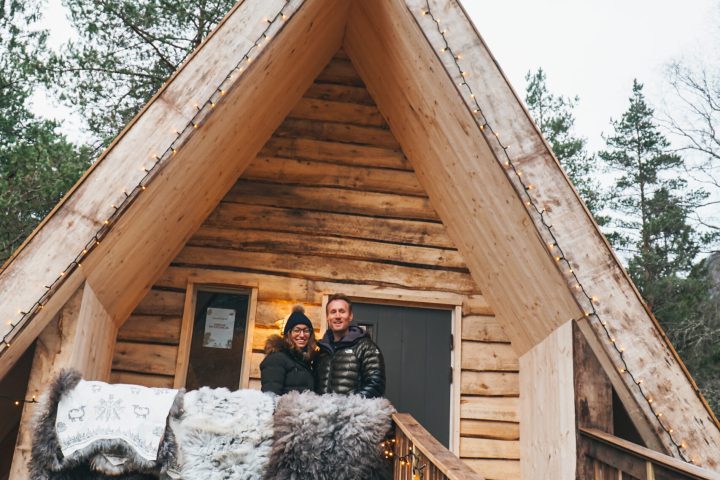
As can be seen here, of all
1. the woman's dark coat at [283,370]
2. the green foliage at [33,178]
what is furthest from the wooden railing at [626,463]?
the green foliage at [33,178]

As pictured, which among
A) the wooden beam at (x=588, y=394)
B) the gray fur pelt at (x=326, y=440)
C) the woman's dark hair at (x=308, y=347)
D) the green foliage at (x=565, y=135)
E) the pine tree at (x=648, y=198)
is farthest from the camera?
the green foliage at (x=565, y=135)

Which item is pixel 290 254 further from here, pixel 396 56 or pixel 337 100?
pixel 396 56

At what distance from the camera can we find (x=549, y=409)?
446 cm

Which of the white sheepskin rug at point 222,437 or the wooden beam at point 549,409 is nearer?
the white sheepskin rug at point 222,437

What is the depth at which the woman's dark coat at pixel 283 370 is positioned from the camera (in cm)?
394

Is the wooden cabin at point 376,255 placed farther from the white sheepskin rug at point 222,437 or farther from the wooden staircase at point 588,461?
the white sheepskin rug at point 222,437

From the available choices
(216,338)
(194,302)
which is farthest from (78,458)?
(194,302)

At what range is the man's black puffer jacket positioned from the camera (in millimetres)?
3908

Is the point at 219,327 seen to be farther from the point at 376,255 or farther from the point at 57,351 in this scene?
the point at 57,351

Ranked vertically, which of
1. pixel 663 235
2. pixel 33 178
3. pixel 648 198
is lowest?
pixel 33 178

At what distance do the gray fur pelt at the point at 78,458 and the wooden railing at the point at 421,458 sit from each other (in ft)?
4.02

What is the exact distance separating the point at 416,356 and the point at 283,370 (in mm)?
2061

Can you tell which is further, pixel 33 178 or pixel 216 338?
pixel 33 178

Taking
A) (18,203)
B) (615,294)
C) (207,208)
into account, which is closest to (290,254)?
(207,208)
